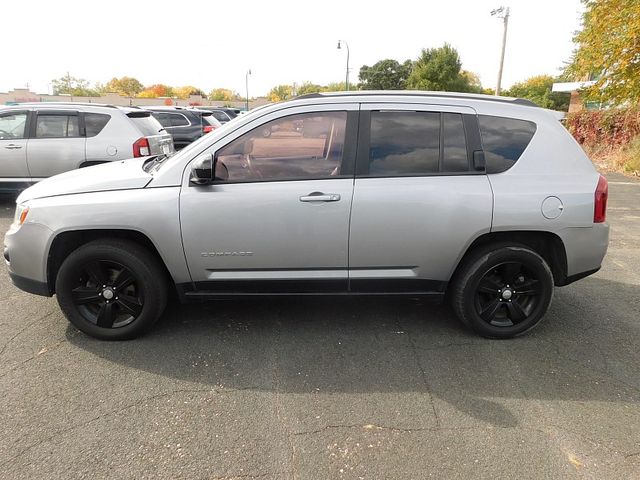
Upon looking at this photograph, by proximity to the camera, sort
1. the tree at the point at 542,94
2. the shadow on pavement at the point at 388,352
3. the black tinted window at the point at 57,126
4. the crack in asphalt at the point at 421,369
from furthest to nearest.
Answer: the tree at the point at 542,94, the black tinted window at the point at 57,126, the shadow on pavement at the point at 388,352, the crack in asphalt at the point at 421,369

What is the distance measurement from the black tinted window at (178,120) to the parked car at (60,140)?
16.6 feet

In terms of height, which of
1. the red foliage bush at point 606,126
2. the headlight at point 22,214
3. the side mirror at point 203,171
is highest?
the red foliage bush at point 606,126

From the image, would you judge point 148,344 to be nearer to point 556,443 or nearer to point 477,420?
point 477,420

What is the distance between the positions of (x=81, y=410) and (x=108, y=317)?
90cm

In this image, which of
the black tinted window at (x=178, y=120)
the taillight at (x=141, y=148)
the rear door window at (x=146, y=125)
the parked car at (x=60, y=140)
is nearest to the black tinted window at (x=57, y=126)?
the parked car at (x=60, y=140)

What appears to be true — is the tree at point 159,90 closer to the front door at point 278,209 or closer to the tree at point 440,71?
the tree at point 440,71

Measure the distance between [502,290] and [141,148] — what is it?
19.9 feet

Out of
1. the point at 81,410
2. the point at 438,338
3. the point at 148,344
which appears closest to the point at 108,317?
the point at 148,344

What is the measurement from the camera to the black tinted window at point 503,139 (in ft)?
11.3

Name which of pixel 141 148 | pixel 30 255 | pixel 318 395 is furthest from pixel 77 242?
pixel 141 148

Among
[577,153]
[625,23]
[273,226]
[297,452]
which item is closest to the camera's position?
[297,452]

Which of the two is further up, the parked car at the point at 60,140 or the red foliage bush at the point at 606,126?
the red foliage bush at the point at 606,126

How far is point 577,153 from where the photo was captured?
3.54 m

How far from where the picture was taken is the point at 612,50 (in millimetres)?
12664
